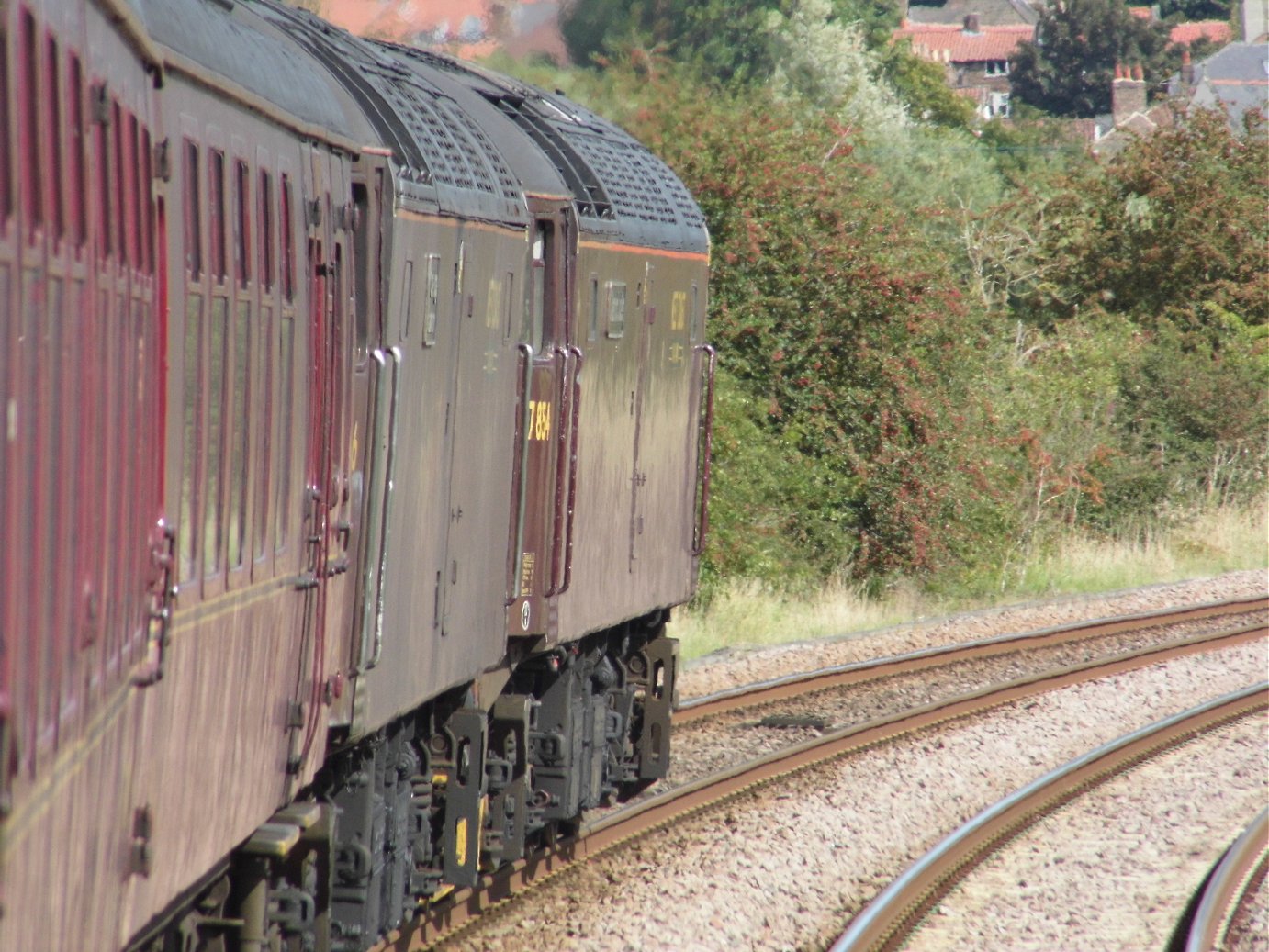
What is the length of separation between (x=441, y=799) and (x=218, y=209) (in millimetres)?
4148

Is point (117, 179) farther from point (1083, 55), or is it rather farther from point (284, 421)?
point (1083, 55)

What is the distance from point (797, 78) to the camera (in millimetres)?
48375

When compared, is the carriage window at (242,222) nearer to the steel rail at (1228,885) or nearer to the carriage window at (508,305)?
the carriage window at (508,305)

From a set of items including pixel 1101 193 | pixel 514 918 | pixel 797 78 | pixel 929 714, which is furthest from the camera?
pixel 797 78

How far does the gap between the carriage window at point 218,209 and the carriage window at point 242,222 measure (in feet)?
0.30

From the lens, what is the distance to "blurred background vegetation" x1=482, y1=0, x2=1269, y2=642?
22.5 metres

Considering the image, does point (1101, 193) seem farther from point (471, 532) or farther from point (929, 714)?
point (471, 532)

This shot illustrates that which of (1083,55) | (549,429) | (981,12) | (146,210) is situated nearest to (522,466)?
(549,429)

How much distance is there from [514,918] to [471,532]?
221cm

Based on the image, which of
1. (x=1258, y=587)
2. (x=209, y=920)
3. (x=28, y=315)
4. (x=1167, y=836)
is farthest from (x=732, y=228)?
(x=28, y=315)

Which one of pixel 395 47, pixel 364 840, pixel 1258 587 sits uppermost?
pixel 395 47

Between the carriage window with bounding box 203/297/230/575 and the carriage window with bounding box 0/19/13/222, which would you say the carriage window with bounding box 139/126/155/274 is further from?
the carriage window with bounding box 0/19/13/222

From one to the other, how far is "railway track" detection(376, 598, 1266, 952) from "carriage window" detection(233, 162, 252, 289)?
370cm

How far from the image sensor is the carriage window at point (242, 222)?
4289 mm
